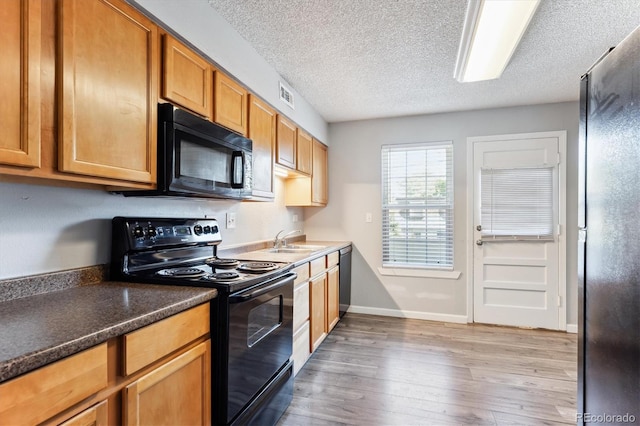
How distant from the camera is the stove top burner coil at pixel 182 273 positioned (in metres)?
1.56

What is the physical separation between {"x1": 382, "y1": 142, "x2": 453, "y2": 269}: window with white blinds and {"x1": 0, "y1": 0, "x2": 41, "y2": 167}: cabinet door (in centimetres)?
330

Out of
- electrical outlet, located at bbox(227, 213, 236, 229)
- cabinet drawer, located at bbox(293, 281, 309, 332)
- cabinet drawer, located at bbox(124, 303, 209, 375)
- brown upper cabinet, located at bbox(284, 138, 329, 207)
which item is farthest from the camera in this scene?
brown upper cabinet, located at bbox(284, 138, 329, 207)

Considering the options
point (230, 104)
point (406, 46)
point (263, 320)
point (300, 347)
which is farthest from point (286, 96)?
point (300, 347)

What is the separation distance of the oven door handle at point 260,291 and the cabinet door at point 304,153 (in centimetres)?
139

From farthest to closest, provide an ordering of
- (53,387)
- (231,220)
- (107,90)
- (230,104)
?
1. (231,220)
2. (230,104)
3. (107,90)
4. (53,387)

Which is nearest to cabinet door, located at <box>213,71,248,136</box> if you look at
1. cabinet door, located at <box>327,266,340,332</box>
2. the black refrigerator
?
cabinet door, located at <box>327,266,340,332</box>

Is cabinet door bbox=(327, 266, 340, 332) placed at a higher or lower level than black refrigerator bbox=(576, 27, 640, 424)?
lower

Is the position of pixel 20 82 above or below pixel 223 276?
above

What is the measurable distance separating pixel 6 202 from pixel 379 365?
2427 millimetres

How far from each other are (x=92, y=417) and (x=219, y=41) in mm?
1842

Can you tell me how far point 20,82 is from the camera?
0.95 metres

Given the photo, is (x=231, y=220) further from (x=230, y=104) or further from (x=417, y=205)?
(x=417, y=205)

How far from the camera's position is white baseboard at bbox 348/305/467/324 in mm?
3584

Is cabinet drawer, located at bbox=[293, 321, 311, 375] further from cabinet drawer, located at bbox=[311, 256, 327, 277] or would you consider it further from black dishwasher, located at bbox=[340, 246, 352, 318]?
black dishwasher, located at bbox=[340, 246, 352, 318]
